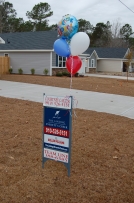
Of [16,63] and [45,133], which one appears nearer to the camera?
[45,133]

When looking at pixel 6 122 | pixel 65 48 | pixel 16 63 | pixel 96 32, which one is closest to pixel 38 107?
pixel 6 122

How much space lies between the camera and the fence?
2452 cm

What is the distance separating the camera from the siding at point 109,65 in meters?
40.5

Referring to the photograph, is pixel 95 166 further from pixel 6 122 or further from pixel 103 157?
pixel 6 122

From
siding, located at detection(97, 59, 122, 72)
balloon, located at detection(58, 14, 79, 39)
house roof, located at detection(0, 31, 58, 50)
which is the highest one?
house roof, located at detection(0, 31, 58, 50)

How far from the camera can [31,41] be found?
83.5 ft

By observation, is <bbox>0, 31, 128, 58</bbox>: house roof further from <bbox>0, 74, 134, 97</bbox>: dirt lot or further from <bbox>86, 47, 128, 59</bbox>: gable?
<bbox>86, 47, 128, 59</bbox>: gable

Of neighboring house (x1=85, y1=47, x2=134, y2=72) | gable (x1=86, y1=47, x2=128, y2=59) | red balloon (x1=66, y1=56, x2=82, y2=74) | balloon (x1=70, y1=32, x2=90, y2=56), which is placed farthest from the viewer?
gable (x1=86, y1=47, x2=128, y2=59)

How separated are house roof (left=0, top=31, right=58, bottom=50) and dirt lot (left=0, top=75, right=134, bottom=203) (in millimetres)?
18877

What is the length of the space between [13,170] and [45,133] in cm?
77

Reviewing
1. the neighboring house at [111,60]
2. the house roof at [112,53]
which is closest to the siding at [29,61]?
the neighboring house at [111,60]

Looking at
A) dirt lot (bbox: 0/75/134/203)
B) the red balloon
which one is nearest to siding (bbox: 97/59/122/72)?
dirt lot (bbox: 0/75/134/203)

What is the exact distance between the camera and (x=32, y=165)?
3.89 m

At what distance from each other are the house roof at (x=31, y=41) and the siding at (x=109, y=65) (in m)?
17.2
